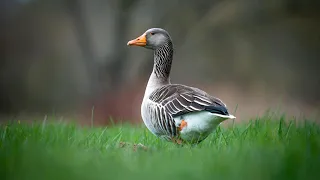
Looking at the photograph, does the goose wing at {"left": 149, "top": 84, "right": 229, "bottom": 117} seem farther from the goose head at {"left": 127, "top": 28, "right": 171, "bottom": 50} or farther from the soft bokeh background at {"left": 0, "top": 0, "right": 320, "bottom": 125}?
the soft bokeh background at {"left": 0, "top": 0, "right": 320, "bottom": 125}

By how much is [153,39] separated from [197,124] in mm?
1668

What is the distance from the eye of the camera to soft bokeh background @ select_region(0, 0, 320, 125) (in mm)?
16406

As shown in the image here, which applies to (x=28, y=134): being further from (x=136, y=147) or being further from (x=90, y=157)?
(x=90, y=157)

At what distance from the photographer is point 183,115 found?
4.89 meters

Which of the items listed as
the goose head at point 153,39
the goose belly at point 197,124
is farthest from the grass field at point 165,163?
the goose head at point 153,39

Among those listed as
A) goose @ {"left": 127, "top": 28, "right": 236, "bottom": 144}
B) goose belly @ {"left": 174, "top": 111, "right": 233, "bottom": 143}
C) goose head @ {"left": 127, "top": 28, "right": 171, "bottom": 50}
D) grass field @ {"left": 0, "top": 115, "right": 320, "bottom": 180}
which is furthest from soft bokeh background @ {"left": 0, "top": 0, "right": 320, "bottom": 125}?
grass field @ {"left": 0, "top": 115, "right": 320, "bottom": 180}

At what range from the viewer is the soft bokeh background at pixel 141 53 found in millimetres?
16406

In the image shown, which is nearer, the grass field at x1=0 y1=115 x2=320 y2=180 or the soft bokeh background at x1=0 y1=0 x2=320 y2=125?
the grass field at x1=0 y1=115 x2=320 y2=180

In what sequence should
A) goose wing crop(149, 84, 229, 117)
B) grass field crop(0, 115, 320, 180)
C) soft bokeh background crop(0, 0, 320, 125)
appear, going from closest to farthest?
grass field crop(0, 115, 320, 180), goose wing crop(149, 84, 229, 117), soft bokeh background crop(0, 0, 320, 125)

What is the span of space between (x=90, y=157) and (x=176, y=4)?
13.4 meters

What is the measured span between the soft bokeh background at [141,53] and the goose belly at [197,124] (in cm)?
1003

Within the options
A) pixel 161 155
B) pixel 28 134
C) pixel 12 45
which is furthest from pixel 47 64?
pixel 161 155

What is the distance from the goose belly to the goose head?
1.47m

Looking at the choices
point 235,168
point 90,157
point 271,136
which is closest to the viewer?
point 235,168
